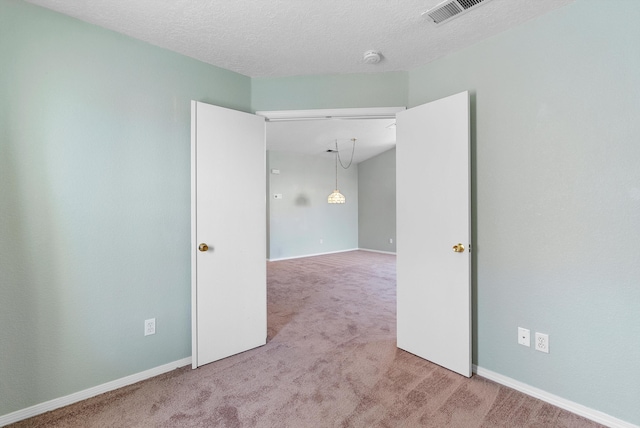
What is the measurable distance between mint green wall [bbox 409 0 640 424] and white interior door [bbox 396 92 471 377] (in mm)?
179

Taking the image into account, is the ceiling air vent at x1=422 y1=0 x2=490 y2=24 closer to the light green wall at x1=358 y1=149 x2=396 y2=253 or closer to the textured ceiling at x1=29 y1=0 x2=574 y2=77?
the textured ceiling at x1=29 y1=0 x2=574 y2=77

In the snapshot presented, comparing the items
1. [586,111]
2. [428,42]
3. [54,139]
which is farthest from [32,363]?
[586,111]

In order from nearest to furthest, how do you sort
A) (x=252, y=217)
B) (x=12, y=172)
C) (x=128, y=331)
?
(x=12, y=172)
(x=128, y=331)
(x=252, y=217)

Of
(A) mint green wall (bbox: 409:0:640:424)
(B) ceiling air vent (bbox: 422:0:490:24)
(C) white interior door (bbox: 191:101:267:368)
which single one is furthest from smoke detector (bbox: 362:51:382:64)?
(C) white interior door (bbox: 191:101:267:368)

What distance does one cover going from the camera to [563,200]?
1.79 m

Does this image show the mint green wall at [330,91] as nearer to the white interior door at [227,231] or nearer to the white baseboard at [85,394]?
the white interior door at [227,231]

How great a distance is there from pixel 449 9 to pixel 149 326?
3015 mm

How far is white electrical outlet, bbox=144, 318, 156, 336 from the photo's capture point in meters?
2.15

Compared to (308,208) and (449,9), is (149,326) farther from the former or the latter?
(308,208)

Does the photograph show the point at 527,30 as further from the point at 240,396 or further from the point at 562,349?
the point at 240,396

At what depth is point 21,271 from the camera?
5.64 ft

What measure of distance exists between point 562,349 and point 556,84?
5.51ft

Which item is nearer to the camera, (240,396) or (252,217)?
(240,396)

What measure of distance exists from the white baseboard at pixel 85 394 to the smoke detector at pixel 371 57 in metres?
2.86
